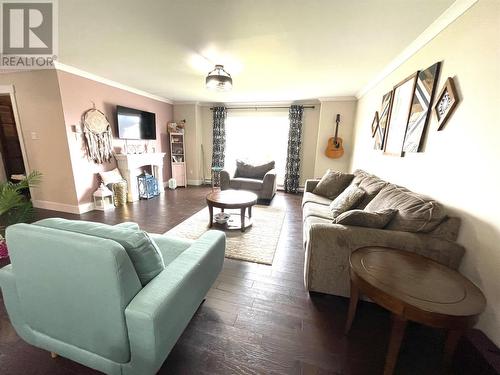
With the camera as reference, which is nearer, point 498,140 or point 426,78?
point 498,140

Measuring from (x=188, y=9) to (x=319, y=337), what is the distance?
262 centimetres

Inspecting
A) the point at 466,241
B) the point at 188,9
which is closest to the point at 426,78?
the point at 466,241

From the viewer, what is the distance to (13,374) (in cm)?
109

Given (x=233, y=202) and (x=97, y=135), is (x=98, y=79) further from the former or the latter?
(x=233, y=202)

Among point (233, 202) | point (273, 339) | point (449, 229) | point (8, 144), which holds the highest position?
point (8, 144)

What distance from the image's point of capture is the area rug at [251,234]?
232 cm

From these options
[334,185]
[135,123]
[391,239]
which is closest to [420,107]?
[391,239]

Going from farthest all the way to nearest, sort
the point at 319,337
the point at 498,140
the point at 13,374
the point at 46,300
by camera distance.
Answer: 1. the point at 319,337
2. the point at 498,140
3. the point at 13,374
4. the point at 46,300

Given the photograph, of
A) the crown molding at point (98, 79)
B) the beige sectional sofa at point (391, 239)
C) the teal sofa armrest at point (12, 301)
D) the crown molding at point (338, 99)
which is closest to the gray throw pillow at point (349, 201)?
the beige sectional sofa at point (391, 239)

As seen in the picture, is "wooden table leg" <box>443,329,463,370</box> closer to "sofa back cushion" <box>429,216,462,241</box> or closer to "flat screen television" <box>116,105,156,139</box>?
"sofa back cushion" <box>429,216,462,241</box>

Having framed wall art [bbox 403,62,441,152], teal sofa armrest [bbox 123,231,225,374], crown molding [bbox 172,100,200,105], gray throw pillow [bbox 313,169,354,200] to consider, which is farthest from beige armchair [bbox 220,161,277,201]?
teal sofa armrest [bbox 123,231,225,374]

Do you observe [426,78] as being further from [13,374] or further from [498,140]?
[13,374]

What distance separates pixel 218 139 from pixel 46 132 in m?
3.35

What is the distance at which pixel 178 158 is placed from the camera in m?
5.66
